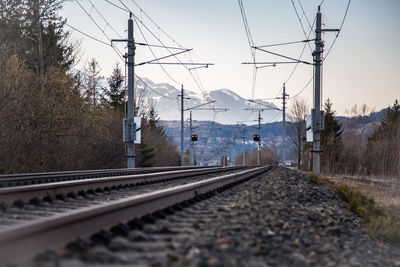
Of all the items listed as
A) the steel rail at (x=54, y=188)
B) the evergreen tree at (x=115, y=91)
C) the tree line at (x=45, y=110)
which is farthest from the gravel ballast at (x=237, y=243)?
the evergreen tree at (x=115, y=91)

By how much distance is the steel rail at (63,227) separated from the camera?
2.83 meters

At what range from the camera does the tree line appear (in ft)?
50.3

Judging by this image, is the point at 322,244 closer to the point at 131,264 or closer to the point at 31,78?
the point at 131,264

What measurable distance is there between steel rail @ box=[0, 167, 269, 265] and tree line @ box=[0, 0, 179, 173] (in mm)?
11295

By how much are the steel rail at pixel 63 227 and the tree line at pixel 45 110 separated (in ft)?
37.1

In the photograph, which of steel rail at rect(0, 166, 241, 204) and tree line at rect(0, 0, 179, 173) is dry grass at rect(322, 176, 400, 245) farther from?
tree line at rect(0, 0, 179, 173)

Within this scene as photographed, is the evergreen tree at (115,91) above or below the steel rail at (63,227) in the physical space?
above

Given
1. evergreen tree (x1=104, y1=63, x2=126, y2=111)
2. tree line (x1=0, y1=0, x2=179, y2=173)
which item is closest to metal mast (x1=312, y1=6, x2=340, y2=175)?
tree line (x1=0, y1=0, x2=179, y2=173)

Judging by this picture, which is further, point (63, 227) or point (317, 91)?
point (317, 91)

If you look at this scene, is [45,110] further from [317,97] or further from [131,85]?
[317,97]

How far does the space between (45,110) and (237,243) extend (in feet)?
48.7

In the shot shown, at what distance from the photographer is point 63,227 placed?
3428mm

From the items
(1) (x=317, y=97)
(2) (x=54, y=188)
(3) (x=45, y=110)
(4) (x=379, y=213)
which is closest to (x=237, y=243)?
(4) (x=379, y=213)

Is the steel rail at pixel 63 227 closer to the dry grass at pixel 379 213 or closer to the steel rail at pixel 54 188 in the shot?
the steel rail at pixel 54 188
